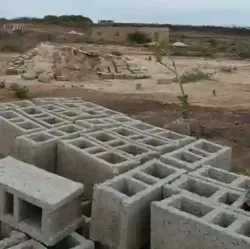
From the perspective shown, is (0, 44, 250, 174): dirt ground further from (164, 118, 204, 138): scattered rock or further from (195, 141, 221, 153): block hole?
(195, 141, 221, 153): block hole

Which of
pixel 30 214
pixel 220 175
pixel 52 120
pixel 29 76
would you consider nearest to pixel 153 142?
pixel 220 175

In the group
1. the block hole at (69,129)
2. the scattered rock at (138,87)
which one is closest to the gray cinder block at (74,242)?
the block hole at (69,129)

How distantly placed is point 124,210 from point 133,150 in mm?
1725

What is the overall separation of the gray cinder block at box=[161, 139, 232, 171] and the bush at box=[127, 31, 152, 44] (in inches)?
1167

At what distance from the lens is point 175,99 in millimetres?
13258

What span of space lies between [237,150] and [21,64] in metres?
11.9

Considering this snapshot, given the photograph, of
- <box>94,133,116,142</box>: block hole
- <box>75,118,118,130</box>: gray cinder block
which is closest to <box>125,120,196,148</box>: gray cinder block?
<box>75,118,118,130</box>: gray cinder block

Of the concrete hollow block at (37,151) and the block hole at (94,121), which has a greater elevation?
the block hole at (94,121)

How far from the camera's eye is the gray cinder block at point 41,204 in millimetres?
4062

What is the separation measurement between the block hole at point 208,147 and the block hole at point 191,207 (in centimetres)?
179

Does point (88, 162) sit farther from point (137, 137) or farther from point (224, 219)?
point (224, 219)

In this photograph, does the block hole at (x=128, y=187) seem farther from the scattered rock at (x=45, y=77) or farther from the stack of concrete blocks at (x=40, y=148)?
the scattered rock at (x=45, y=77)

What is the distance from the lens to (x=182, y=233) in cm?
385

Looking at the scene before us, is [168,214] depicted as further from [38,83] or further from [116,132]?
[38,83]
